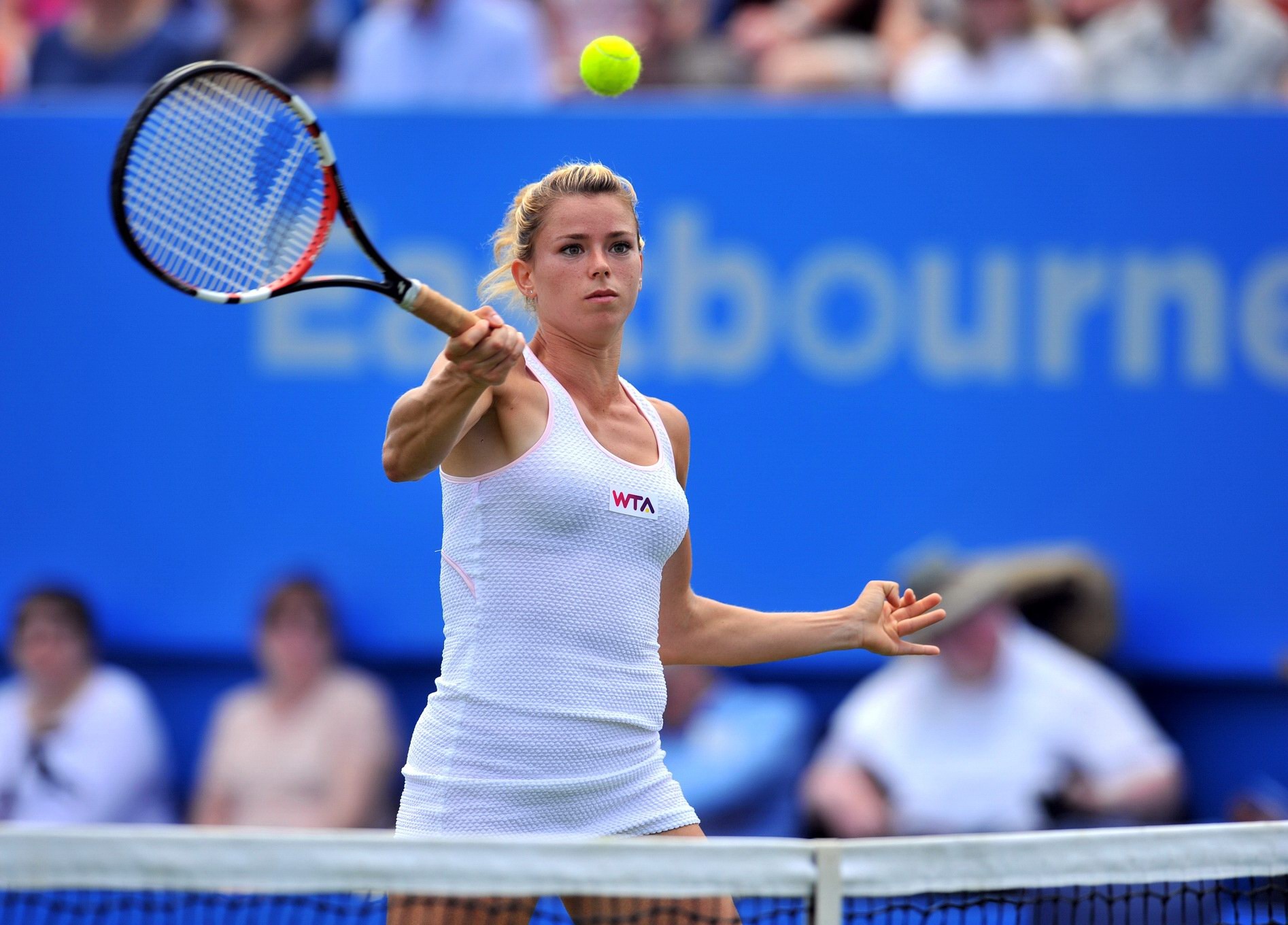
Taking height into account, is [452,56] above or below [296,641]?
above

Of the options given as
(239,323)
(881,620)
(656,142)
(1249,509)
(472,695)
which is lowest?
(472,695)

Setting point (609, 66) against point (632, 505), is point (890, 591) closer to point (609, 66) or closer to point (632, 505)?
point (632, 505)

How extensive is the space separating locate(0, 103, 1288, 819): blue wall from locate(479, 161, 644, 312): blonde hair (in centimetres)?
326

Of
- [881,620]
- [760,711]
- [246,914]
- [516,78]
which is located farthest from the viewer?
[516,78]

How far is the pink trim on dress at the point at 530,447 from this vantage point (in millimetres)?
2908

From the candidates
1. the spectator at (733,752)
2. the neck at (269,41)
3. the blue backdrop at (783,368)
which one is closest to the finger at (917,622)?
the spectator at (733,752)

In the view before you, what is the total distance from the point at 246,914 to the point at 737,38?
4.31 meters

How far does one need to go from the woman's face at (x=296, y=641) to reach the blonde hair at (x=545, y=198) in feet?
11.0

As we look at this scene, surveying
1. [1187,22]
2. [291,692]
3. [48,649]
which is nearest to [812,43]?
[1187,22]

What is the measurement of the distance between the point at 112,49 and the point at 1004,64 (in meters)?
3.75

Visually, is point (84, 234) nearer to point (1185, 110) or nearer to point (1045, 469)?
point (1045, 469)

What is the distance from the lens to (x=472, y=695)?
2938mm

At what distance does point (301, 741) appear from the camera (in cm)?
627

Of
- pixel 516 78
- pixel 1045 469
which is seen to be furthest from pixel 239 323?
pixel 1045 469
